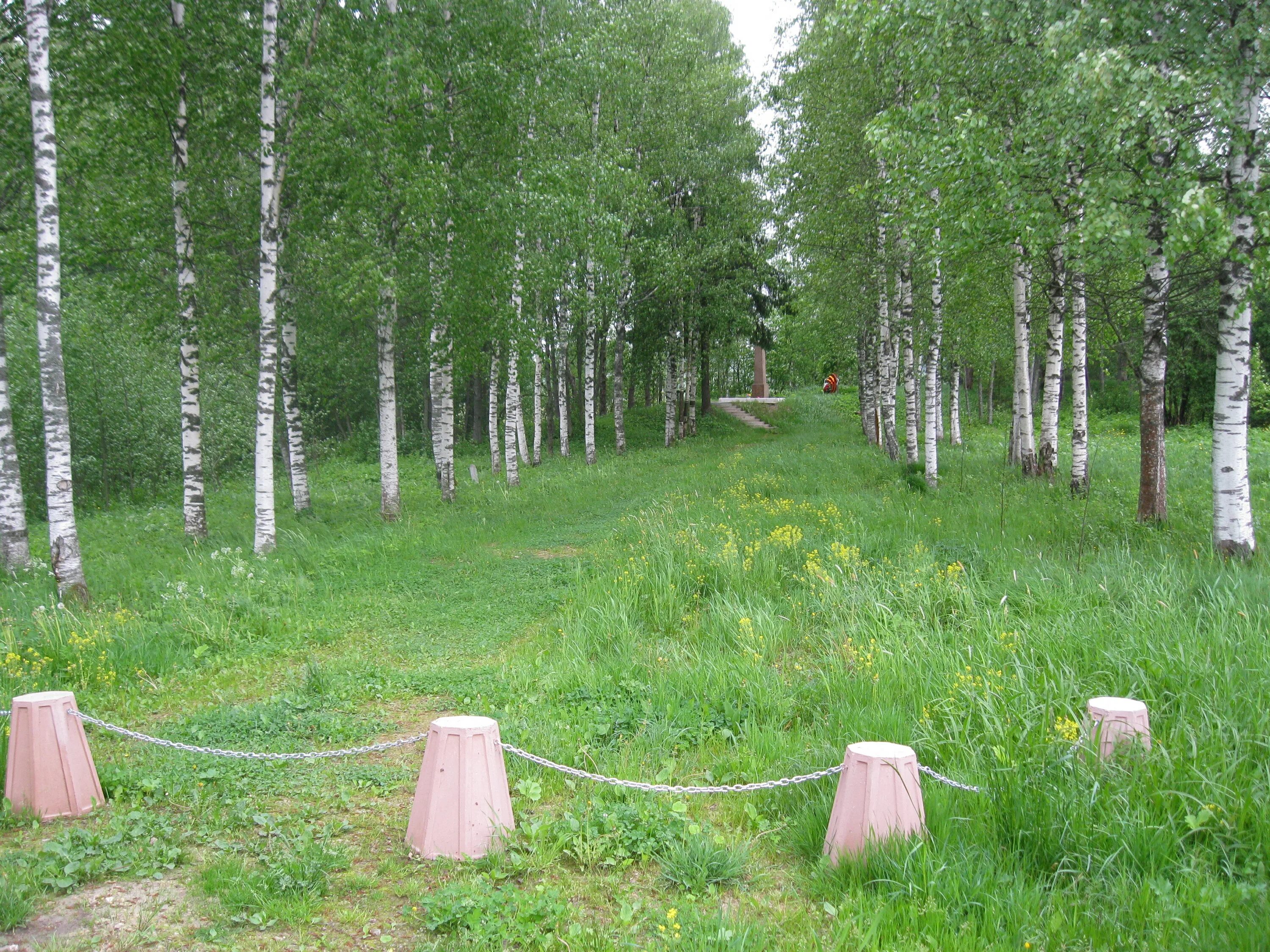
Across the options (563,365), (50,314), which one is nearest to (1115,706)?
(50,314)

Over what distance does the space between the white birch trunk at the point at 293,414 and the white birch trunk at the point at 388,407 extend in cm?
214

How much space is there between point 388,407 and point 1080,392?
11195 mm

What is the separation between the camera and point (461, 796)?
3887 mm

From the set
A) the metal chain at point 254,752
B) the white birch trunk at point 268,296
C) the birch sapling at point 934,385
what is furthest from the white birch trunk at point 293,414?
the birch sapling at point 934,385

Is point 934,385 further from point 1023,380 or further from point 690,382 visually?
point 690,382

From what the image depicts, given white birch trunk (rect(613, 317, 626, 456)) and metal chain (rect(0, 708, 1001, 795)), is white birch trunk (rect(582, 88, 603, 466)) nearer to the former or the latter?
white birch trunk (rect(613, 317, 626, 456))

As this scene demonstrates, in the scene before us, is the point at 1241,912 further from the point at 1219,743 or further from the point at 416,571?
the point at 416,571

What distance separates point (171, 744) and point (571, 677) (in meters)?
2.68

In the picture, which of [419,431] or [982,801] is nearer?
[982,801]

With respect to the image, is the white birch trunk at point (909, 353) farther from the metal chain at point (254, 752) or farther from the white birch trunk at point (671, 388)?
the metal chain at point (254, 752)

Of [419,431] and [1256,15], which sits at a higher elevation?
[1256,15]

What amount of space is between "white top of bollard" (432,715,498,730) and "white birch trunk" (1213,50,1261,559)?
7.53 meters

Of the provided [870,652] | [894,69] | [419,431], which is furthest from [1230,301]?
[419,431]

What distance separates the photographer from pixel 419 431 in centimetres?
3912
